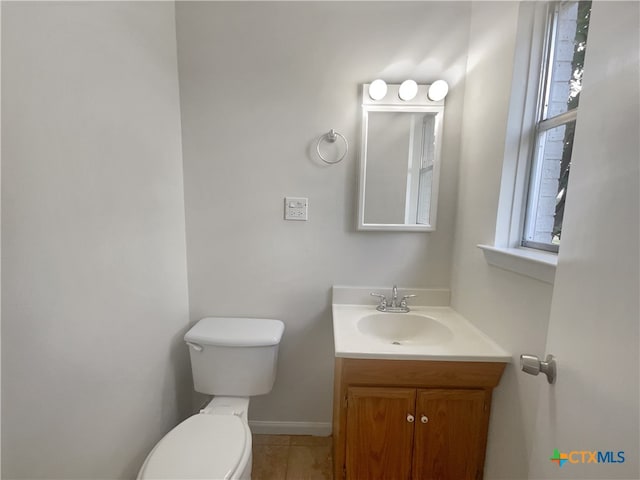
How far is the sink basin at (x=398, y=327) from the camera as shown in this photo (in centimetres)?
132

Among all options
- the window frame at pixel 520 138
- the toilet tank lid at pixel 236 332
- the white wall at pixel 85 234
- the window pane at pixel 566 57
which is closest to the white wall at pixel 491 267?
the window frame at pixel 520 138

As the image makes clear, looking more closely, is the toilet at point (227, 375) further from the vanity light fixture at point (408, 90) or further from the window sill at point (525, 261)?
the vanity light fixture at point (408, 90)

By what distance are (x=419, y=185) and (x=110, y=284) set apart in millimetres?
1405

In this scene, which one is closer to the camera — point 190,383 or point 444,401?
point 444,401

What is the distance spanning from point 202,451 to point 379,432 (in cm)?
68

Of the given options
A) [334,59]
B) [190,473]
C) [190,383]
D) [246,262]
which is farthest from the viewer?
[190,383]

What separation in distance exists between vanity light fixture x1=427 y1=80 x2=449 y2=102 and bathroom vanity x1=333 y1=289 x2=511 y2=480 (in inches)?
44.3

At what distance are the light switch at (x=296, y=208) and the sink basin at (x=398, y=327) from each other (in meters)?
0.61

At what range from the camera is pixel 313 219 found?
1.40 m

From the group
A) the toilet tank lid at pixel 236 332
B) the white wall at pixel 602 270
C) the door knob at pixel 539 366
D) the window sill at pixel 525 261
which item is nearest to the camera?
the white wall at pixel 602 270

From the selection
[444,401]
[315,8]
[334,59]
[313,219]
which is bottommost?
[444,401]

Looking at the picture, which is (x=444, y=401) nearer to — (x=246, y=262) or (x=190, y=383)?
(x=246, y=262)

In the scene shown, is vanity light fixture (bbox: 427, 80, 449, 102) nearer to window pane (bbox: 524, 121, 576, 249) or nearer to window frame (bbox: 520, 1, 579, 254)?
window frame (bbox: 520, 1, 579, 254)

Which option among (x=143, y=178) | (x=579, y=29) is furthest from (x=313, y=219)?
(x=579, y=29)
